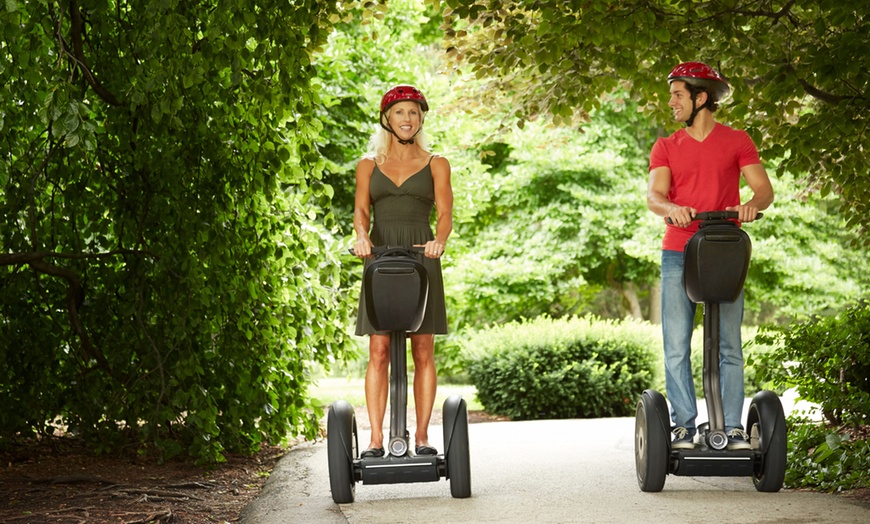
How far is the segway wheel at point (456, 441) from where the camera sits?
477cm

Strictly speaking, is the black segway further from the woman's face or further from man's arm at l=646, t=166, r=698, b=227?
the woman's face

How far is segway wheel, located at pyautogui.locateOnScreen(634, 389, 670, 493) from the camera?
470 cm

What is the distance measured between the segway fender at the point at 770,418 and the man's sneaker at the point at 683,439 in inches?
12.4

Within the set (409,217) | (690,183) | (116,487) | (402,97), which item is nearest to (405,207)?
(409,217)

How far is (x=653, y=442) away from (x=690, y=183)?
1226 mm

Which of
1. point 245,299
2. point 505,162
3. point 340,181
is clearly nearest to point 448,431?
point 245,299

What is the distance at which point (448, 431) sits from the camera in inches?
188

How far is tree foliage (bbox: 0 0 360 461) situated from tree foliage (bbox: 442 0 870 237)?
1386mm

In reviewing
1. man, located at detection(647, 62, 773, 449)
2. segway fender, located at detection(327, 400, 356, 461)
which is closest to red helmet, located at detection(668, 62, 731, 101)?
man, located at detection(647, 62, 773, 449)

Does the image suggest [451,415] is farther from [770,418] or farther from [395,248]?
[770,418]

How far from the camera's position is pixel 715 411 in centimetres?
469

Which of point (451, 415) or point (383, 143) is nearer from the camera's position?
point (451, 415)

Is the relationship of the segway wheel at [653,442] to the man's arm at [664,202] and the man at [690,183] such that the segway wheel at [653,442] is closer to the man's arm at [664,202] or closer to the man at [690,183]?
the man at [690,183]

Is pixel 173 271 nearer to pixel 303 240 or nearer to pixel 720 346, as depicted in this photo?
pixel 303 240
